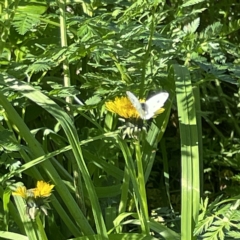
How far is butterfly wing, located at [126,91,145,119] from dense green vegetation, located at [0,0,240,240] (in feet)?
0.10

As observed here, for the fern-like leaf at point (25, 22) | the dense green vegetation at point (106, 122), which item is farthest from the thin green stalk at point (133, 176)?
the fern-like leaf at point (25, 22)

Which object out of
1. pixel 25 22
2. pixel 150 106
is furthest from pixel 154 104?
pixel 25 22

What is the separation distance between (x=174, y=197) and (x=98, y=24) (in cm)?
58

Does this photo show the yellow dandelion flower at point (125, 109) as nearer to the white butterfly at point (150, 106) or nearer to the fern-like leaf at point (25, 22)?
the white butterfly at point (150, 106)

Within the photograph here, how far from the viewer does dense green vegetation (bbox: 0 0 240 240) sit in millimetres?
773

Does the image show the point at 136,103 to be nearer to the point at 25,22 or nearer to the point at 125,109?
the point at 125,109

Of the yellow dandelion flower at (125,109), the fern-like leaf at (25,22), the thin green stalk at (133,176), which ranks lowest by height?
the thin green stalk at (133,176)

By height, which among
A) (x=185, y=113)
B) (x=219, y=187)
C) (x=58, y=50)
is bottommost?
(x=219, y=187)

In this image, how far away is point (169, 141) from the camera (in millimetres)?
1355

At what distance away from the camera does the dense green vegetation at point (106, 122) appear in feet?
2.54

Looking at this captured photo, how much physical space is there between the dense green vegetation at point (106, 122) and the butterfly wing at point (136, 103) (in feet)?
0.10

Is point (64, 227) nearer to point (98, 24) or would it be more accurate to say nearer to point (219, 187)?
point (98, 24)

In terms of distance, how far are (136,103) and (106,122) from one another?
41 centimetres

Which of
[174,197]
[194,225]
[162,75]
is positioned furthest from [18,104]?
[174,197]
